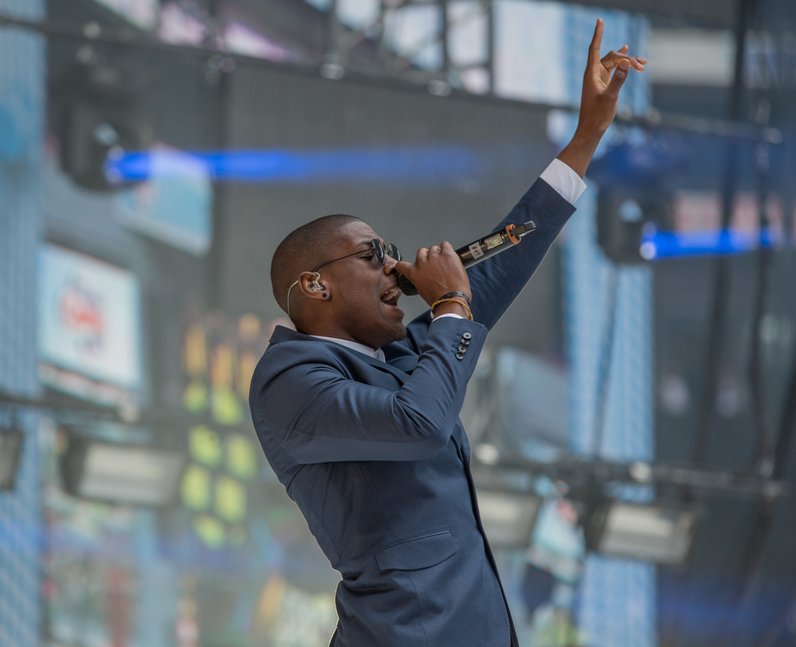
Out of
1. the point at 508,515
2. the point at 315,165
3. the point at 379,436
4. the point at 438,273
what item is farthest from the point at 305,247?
the point at 508,515

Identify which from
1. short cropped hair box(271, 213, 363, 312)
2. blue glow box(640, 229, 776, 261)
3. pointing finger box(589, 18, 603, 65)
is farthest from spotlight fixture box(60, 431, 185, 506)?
pointing finger box(589, 18, 603, 65)

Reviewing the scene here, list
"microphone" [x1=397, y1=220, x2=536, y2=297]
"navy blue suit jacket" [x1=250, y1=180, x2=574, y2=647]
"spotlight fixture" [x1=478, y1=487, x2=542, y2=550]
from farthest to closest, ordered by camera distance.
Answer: "spotlight fixture" [x1=478, y1=487, x2=542, y2=550] < "microphone" [x1=397, y1=220, x2=536, y2=297] < "navy blue suit jacket" [x1=250, y1=180, x2=574, y2=647]

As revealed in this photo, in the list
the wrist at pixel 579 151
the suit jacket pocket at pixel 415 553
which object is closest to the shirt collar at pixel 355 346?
the suit jacket pocket at pixel 415 553

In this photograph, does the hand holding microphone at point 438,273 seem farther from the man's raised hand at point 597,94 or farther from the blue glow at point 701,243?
the blue glow at point 701,243

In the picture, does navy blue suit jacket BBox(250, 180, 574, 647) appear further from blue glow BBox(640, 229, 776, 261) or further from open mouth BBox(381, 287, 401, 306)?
blue glow BBox(640, 229, 776, 261)

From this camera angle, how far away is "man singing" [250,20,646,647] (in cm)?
125

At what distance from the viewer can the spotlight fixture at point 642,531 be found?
4.79 metres

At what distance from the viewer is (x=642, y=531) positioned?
484cm

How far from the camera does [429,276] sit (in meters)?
1.32

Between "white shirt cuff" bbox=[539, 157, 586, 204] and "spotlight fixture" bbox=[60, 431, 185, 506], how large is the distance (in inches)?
120

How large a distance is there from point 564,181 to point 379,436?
19.8 inches

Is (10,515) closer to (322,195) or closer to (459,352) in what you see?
(322,195)

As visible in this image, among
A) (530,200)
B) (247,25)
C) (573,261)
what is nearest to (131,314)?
(247,25)

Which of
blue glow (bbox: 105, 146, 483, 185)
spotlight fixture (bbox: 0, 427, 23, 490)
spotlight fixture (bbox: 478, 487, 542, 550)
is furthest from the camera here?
spotlight fixture (bbox: 478, 487, 542, 550)
